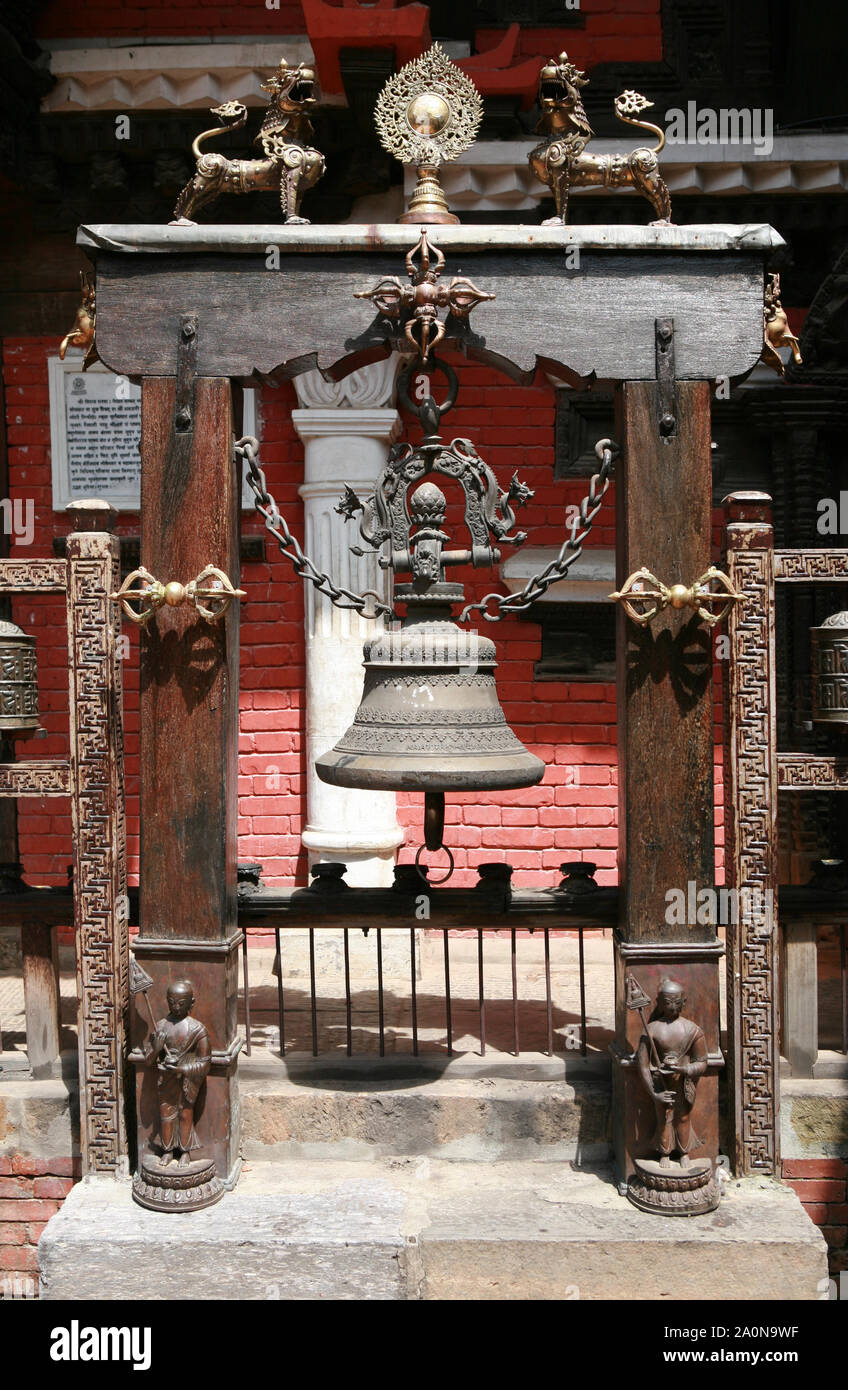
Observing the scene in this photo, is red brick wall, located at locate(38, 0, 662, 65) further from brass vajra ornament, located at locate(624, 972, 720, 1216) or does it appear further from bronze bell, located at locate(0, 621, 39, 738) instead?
brass vajra ornament, located at locate(624, 972, 720, 1216)

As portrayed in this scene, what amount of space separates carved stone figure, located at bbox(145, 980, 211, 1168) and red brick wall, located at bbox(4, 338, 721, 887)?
307cm

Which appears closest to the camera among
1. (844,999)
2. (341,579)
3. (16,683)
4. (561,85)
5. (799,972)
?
(561,85)

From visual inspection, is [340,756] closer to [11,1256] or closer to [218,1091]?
[218,1091]

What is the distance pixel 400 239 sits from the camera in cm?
365

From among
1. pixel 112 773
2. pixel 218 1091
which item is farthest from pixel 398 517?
pixel 218 1091

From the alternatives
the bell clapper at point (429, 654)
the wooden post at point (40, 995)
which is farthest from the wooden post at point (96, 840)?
the bell clapper at point (429, 654)

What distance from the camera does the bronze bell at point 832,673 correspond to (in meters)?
3.80

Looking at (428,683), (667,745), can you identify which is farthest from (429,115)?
(667,745)

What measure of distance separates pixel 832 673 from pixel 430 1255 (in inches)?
84.8

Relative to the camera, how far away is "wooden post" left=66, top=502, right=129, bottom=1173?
384 cm

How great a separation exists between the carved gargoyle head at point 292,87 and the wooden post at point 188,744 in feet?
2.99

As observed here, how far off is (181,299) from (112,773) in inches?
58.8

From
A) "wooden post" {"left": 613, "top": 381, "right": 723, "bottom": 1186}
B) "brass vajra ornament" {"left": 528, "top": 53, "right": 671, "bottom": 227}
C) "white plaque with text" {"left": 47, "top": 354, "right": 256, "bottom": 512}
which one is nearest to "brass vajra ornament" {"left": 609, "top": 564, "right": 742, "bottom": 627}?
"wooden post" {"left": 613, "top": 381, "right": 723, "bottom": 1186}

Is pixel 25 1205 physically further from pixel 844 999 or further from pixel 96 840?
pixel 844 999
